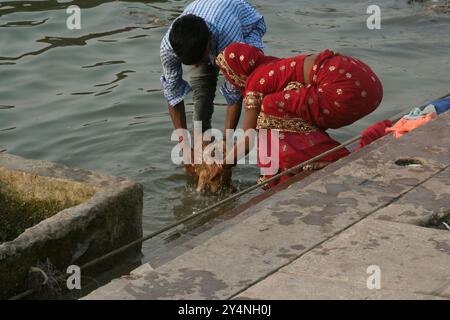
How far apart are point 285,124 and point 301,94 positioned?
278 mm

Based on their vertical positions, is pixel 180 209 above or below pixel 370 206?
below

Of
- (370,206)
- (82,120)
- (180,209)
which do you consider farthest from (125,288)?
(82,120)

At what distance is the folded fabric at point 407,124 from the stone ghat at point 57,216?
5.79ft

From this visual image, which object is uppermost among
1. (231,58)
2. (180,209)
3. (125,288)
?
(231,58)

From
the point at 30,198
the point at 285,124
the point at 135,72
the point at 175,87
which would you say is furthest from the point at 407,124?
the point at 135,72

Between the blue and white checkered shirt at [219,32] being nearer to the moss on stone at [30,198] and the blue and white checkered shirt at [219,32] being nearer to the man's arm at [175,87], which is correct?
the man's arm at [175,87]

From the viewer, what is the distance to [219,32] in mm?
6367

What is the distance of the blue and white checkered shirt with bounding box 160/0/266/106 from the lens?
6.39 m

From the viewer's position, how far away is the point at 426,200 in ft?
15.6

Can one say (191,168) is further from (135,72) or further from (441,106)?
(135,72)

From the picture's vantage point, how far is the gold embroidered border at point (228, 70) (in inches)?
233

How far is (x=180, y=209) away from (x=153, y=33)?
15.3 feet

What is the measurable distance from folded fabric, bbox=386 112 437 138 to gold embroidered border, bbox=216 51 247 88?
0.96 meters
